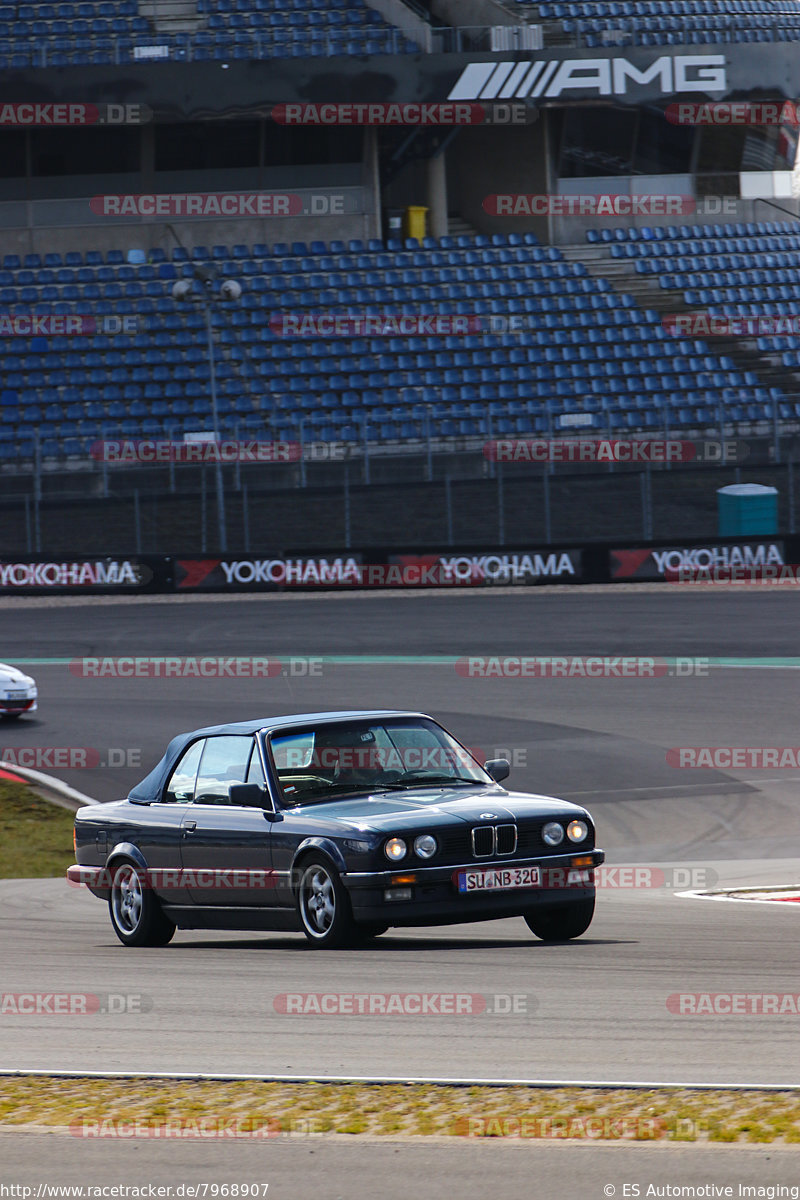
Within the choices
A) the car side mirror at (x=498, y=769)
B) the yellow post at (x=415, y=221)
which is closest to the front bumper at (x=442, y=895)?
the car side mirror at (x=498, y=769)

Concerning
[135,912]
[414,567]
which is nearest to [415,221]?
[414,567]

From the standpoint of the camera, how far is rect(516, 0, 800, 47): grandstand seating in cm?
4241

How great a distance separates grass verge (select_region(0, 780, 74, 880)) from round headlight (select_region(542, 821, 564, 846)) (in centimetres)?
722

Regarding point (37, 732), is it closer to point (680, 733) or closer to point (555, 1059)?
point (680, 733)

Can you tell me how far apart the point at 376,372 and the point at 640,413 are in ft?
19.6

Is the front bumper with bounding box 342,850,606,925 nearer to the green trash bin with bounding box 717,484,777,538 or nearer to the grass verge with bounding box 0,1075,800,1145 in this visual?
the grass verge with bounding box 0,1075,800,1145

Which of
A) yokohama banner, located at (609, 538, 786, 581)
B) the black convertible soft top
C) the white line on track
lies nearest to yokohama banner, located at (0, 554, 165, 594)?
yokohama banner, located at (609, 538, 786, 581)

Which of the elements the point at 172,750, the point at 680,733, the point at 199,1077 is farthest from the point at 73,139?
the point at 199,1077

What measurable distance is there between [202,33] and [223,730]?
116ft

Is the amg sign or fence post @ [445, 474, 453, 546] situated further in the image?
the amg sign

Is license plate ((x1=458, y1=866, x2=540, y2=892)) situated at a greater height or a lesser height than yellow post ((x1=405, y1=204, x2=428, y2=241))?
lesser

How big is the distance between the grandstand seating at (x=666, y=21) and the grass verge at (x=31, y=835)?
104 ft

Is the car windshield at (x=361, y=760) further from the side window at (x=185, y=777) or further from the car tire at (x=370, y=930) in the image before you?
the car tire at (x=370, y=930)

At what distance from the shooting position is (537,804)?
27.6 feet
